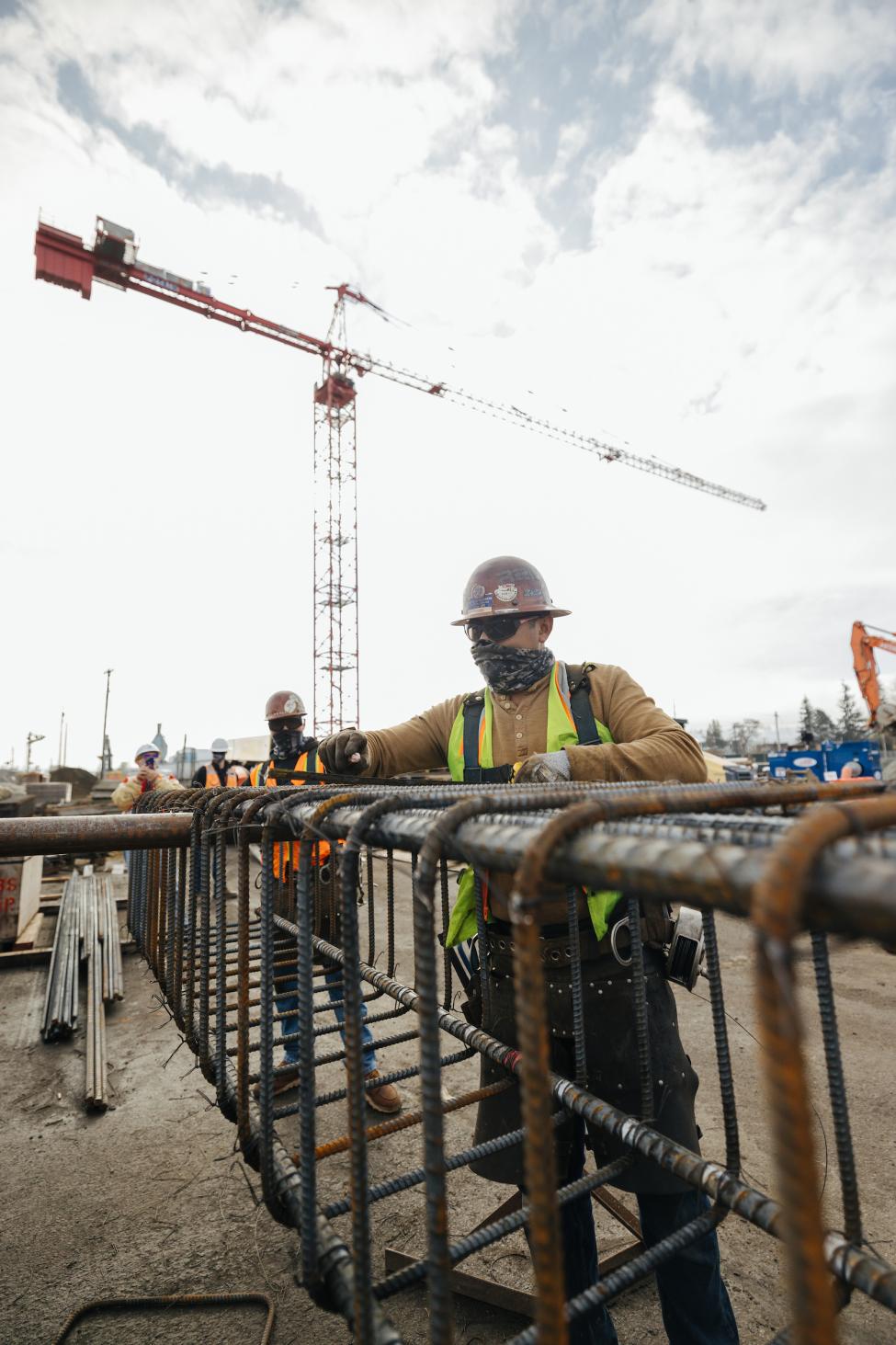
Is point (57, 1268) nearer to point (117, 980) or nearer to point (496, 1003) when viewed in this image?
point (496, 1003)

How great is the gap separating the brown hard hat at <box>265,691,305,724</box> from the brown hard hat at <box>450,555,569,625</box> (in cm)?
287

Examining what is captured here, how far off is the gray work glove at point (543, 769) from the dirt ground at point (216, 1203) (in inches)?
46.4

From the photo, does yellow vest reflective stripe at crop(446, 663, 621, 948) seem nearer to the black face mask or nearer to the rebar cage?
the rebar cage

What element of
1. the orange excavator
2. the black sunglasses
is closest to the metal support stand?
the black sunglasses

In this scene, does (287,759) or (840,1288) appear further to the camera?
(287,759)

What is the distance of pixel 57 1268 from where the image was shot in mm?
2602

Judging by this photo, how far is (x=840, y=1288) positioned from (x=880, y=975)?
567 cm

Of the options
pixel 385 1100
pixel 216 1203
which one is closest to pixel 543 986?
pixel 216 1203

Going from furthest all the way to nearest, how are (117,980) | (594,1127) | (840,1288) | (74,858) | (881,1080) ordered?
(74,858) → (117,980) → (881,1080) → (594,1127) → (840,1288)

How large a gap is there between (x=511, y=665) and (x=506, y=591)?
1.00 feet

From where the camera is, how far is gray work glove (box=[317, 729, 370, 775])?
259cm

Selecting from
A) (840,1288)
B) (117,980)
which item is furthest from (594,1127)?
(117,980)

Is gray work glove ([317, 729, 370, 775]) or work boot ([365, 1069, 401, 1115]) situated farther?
work boot ([365, 1069, 401, 1115])

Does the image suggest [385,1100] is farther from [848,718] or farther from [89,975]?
[848,718]
